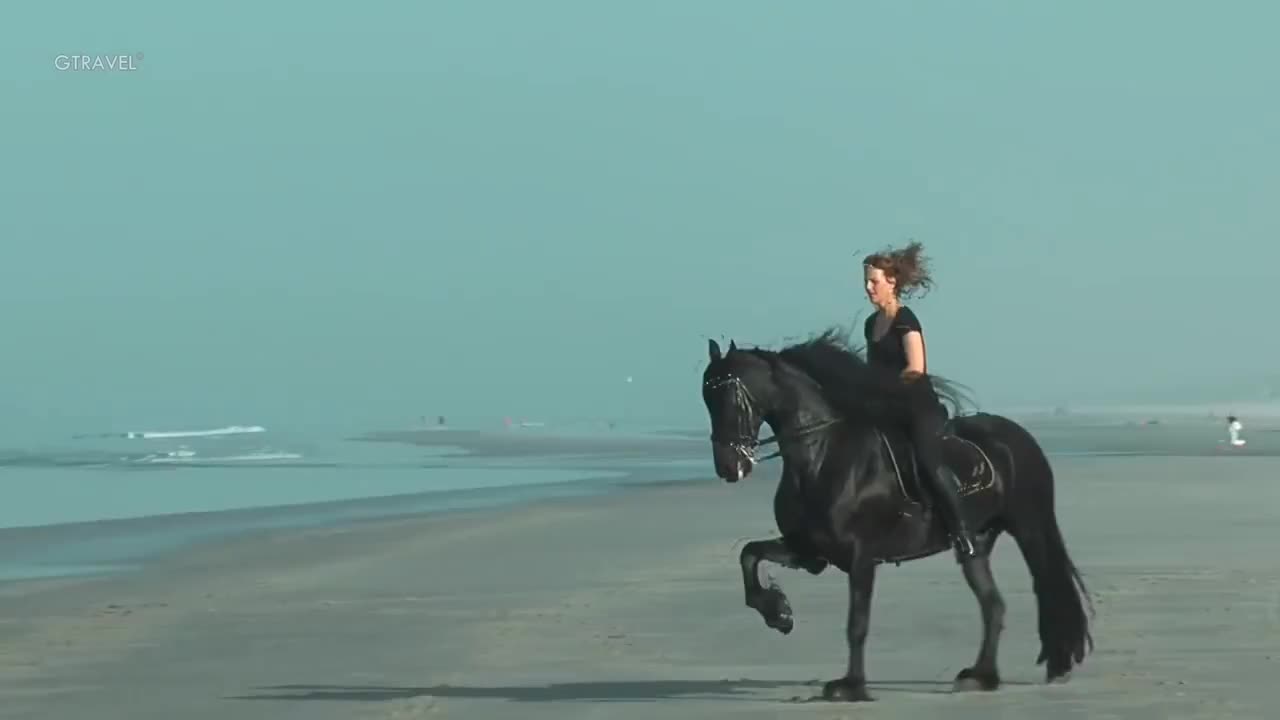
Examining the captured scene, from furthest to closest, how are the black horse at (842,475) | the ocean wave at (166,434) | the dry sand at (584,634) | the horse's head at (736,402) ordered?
the ocean wave at (166,434) < the dry sand at (584,634) < the black horse at (842,475) < the horse's head at (736,402)

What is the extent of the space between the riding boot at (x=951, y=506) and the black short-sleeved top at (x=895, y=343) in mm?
599

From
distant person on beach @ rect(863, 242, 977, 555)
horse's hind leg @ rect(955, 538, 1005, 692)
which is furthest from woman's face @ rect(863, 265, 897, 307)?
horse's hind leg @ rect(955, 538, 1005, 692)

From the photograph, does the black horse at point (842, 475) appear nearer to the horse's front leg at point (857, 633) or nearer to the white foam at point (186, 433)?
the horse's front leg at point (857, 633)

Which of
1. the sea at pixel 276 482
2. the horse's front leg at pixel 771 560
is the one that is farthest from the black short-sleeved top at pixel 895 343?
the sea at pixel 276 482

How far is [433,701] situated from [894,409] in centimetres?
286

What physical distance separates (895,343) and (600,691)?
2.46m

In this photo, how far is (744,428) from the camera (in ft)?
35.3

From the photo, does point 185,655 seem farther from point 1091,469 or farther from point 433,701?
point 1091,469

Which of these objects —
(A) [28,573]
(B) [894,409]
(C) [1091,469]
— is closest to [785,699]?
(B) [894,409]

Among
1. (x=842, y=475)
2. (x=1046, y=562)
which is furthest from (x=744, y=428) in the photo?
(x=1046, y=562)

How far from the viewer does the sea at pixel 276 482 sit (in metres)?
27.4

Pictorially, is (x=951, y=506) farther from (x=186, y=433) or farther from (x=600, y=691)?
(x=186, y=433)

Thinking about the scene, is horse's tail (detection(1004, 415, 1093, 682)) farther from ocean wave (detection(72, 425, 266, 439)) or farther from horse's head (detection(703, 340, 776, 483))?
ocean wave (detection(72, 425, 266, 439))

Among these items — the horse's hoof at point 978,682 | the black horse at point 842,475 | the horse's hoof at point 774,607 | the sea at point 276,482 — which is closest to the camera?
the black horse at point 842,475
